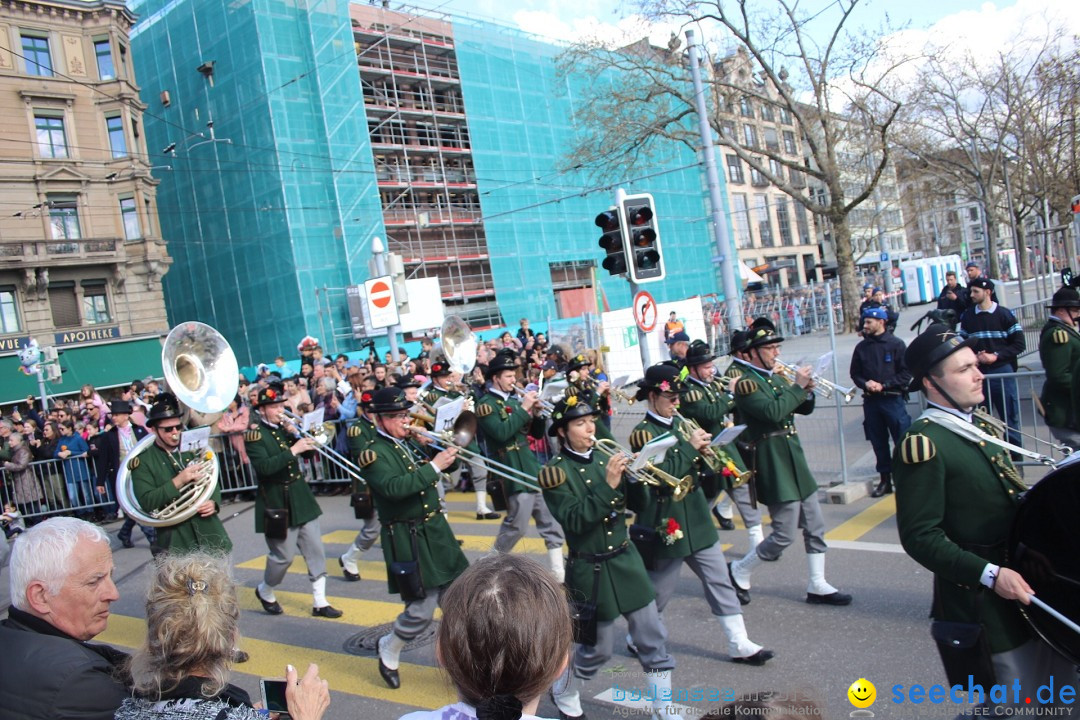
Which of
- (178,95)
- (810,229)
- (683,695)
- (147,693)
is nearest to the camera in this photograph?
(147,693)

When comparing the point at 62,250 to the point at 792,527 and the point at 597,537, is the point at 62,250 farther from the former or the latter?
the point at 597,537

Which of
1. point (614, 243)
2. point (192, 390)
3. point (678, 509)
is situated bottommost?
point (678, 509)

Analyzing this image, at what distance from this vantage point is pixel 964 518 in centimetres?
325

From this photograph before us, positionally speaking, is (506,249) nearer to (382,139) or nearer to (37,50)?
(382,139)

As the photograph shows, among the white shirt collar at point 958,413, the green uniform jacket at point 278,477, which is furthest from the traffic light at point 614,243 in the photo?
the white shirt collar at point 958,413

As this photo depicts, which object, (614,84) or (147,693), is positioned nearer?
(147,693)

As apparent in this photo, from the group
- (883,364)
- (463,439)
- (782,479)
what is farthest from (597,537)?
(883,364)

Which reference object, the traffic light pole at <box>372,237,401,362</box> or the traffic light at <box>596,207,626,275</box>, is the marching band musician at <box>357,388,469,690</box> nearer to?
the traffic light at <box>596,207,626,275</box>

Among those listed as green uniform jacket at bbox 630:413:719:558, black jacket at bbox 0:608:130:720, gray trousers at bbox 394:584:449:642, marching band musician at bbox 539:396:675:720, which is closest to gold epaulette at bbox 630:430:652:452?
green uniform jacket at bbox 630:413:719:558

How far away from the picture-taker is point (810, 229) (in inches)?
2522

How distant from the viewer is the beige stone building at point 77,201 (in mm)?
30375

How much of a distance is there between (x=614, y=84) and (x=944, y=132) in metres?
12.1

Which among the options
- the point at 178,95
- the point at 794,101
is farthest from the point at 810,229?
the point at 178,95

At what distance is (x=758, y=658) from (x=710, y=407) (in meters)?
2.75
